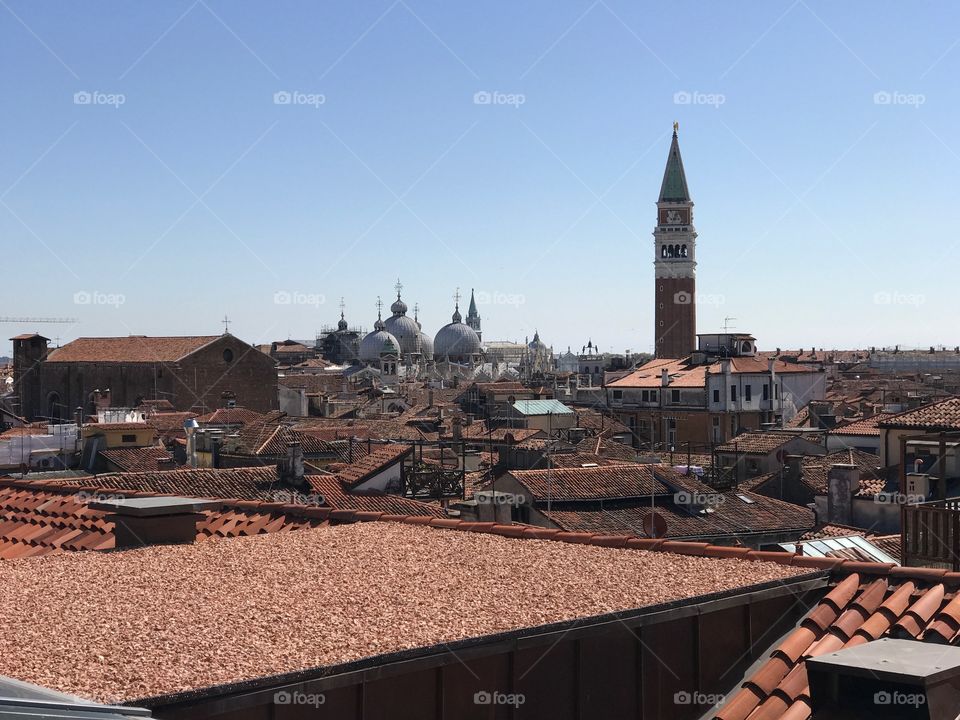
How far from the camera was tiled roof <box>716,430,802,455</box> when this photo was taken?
26.7m

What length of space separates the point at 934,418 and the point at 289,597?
1568cm

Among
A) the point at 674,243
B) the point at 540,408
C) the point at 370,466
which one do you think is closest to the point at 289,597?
the point at 370,466

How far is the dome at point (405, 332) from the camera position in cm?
12269

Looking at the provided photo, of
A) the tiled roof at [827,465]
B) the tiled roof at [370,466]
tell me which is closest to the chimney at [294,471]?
the tiled roof at [370,466]

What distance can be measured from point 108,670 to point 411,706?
3.92 feet

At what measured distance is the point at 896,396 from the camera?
47.4m

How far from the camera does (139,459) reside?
26.6 m

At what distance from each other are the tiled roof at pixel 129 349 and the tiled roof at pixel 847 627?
50.5m

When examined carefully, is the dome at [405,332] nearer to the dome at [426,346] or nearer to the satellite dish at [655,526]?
the dome at [426,346]

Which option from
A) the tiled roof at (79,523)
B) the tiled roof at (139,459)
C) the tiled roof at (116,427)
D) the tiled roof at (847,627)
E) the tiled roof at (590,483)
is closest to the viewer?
the tiled roof at (847,627)

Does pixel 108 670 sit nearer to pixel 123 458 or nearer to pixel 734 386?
pixel 123 458

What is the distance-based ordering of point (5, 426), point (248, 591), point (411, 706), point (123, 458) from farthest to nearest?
1. point (5, 426)
2. point (123, 458)
3. point (248, 591)
4. point (411, 706)

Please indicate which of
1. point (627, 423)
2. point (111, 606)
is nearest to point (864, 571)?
point (111, 606)

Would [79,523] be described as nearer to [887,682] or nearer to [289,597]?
[289,597]
